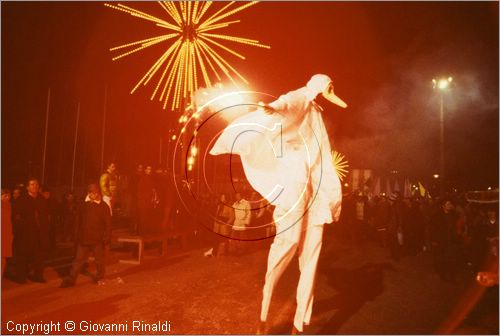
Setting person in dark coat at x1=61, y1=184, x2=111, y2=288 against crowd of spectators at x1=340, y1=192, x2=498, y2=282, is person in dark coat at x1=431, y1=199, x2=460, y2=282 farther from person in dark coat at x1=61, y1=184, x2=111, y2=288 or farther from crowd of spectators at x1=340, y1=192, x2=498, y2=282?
person in dark coat at x1=61, y1=184, x2=111, y2=288

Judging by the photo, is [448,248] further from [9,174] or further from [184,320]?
[9,174]

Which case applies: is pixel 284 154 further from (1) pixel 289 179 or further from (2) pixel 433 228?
(2) pixel 433 228

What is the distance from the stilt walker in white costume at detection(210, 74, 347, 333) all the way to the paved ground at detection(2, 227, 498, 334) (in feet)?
3.97

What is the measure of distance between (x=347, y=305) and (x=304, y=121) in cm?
350

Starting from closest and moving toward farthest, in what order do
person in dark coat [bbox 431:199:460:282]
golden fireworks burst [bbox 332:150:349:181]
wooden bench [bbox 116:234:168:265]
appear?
golden fireworks burst [bbox 332:150:349:181]
person in dark coat [bbox 431:199:460:282]
wooden bench [bbox 116:234:168:265]

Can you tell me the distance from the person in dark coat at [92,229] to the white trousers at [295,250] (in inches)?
189

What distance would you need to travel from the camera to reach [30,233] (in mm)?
8609

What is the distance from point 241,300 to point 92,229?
12.1 feet

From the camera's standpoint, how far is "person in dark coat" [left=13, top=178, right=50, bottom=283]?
845 centimetres

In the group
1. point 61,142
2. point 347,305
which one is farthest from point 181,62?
point 61,142

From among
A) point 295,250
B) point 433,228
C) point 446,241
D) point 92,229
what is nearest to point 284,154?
point 295,250

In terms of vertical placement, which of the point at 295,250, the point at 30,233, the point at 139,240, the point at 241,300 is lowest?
the point at 241,300

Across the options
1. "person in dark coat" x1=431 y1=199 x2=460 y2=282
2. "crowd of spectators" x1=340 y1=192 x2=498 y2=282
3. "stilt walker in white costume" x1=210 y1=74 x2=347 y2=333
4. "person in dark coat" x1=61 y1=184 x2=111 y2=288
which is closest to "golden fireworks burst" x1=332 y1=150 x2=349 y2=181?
"stilt walker in white costume" x1=210 y1=74 x2=347 y2=333

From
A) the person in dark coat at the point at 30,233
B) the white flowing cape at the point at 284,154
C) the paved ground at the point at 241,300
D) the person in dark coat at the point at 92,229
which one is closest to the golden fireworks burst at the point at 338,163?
the white flowing cape at the point at 284,154
